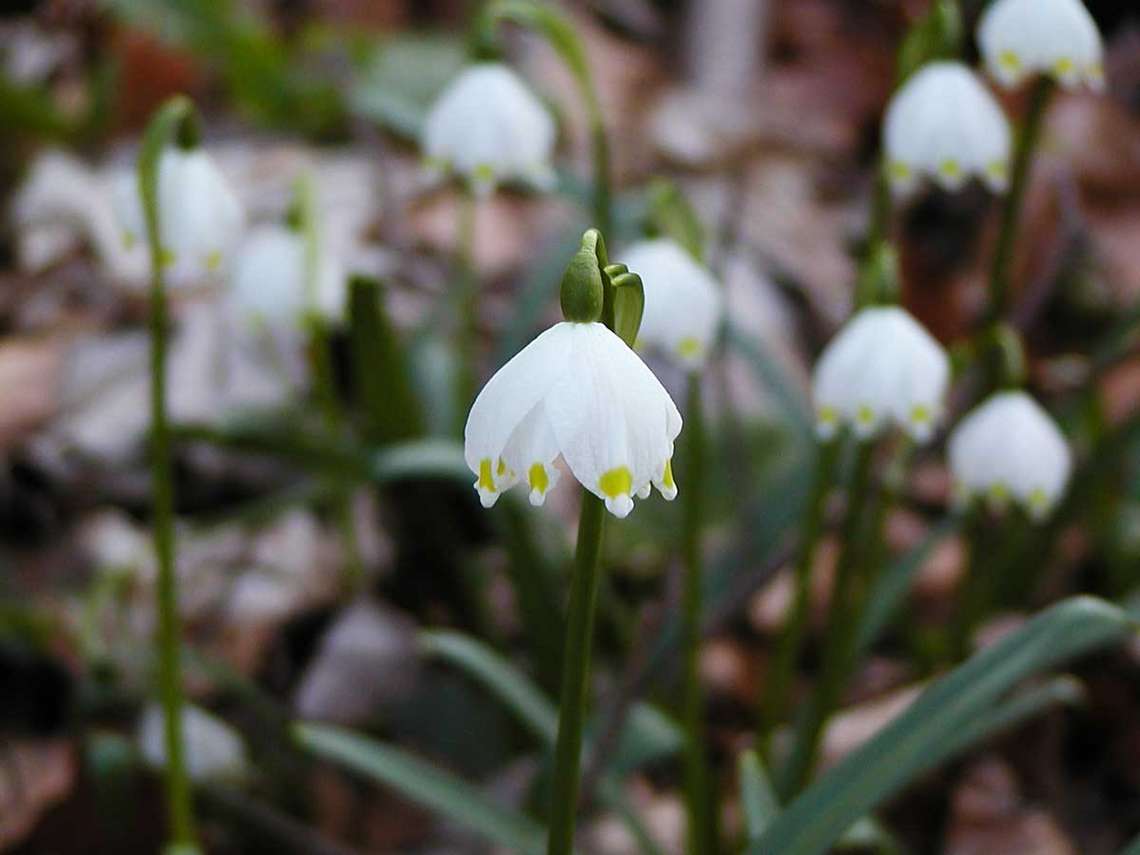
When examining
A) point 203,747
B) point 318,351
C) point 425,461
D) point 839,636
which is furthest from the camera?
point 318,351

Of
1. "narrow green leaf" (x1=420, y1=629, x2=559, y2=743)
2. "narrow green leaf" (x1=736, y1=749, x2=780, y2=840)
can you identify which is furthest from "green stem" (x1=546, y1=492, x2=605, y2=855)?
"narrow green leaf" (x1=420, y1=629, x2=559, y2=743)

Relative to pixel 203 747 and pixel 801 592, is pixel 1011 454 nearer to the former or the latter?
pixel 801 592

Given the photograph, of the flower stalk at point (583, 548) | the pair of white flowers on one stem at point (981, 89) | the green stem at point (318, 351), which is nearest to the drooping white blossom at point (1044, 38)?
the pair of white flowers on one stem at point (981, 89)

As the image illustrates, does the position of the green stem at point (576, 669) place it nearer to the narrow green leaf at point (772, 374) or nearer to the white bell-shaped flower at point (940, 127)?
the white bell-shaped flower at point (940, 127)

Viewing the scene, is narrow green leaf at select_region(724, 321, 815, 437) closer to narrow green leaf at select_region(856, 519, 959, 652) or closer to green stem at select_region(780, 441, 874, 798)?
narrow green leaf at select_region(856, 519, 959, 652)

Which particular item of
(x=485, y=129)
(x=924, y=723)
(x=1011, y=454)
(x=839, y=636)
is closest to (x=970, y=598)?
(x=1011, y=454)
